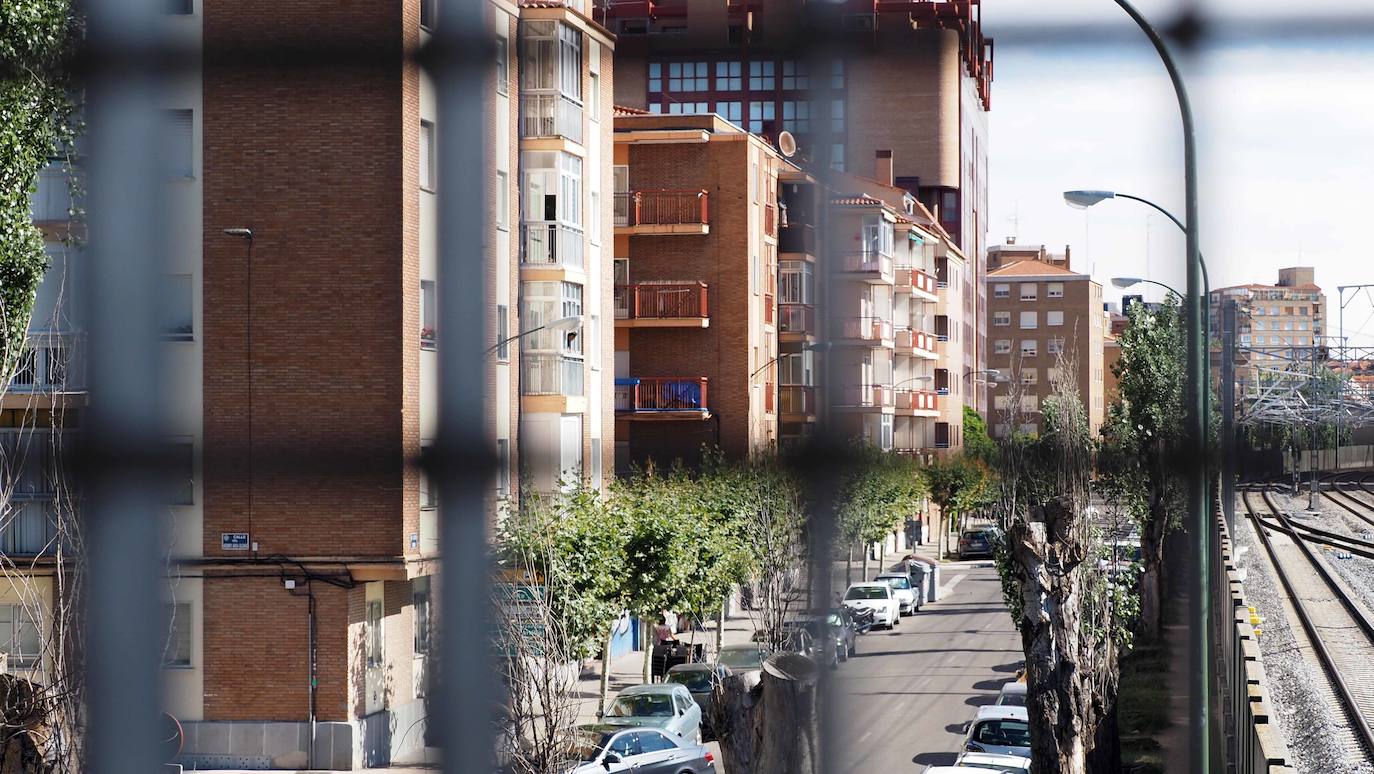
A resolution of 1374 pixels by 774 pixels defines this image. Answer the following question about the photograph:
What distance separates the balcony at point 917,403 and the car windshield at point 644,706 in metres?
10.9

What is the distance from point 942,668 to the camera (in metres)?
17.9

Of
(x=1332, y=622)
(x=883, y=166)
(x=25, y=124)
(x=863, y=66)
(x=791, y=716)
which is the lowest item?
(x=1332, y=622)

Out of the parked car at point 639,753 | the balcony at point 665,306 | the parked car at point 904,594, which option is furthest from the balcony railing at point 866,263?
the parked car at point 904,594

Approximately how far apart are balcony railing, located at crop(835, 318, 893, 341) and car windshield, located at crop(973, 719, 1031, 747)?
35.1 feet

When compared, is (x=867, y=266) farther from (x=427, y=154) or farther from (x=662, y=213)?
(x=662, y=213)

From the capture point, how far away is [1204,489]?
1.62m

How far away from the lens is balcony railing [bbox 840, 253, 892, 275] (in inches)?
60.5

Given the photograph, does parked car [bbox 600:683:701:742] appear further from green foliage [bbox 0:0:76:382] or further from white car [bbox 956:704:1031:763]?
green foliage [bbox 0:0:76:382]

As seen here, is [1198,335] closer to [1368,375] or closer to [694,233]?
[1368,375]

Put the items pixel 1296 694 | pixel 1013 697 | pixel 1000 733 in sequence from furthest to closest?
1. pixel 1296 694
2. pixel 1013 697
3. pixel 1000 733

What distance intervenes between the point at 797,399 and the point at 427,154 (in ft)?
1.76

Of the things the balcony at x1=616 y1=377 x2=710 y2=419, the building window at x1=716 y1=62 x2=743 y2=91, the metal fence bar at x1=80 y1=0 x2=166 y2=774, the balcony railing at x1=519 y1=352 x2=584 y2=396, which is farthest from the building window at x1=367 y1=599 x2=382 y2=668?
the metal fence bar at x1=80 y1=0 x2=166 y2=774

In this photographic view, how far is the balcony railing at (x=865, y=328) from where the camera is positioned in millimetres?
1526

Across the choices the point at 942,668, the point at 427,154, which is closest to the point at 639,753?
the point at 942,668
